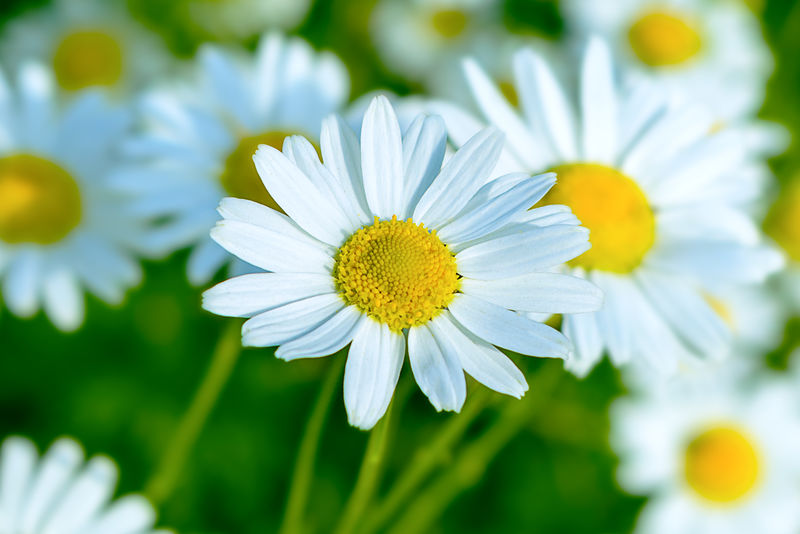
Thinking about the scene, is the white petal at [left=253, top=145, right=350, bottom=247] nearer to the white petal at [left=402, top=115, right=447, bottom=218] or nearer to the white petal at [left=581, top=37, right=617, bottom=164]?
the white petal at [left=402, top=115, right=447, bottom=218]

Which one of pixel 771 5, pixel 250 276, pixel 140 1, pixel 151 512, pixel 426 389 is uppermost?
pixel 771 5

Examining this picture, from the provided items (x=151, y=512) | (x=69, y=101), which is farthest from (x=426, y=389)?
(x=69, y=101)

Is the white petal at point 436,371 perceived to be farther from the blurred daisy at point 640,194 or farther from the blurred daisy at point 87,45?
the blurred daisy at point 87,45

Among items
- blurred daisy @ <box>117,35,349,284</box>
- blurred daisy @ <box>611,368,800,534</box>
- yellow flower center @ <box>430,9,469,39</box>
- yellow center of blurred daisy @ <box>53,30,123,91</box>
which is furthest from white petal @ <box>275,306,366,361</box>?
yellow flower center @ <box>430,9,469,39</box>

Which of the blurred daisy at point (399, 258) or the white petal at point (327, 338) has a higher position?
the blurred daisy at point (399, 258)

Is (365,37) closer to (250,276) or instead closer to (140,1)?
(140,1)

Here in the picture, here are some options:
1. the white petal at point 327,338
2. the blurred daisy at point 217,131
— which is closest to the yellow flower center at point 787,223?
the blurred daisy at point 217,131
